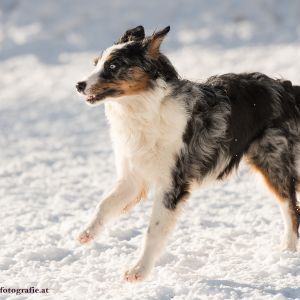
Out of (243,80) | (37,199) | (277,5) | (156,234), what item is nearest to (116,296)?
(156,234)

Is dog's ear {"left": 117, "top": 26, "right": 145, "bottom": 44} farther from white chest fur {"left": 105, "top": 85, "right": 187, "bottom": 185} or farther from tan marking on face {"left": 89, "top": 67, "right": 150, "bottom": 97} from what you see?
white chest fur {"left": 105, "top": 85, "right": 187, "bottom": 185}

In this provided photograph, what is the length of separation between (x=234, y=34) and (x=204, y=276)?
44.3ft

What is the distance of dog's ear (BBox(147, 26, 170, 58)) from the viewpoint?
17.2ft

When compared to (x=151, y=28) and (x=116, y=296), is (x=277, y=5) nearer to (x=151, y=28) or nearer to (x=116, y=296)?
(x=151, y=28)

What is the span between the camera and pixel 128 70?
204 inches

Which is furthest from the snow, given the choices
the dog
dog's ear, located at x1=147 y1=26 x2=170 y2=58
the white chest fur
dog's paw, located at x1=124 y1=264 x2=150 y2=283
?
dog's ear, located at x1=147 y1=26 x2=170 y2=58

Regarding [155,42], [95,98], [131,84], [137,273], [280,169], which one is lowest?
[137,273]

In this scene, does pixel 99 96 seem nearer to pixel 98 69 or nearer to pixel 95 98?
pixel 95 98

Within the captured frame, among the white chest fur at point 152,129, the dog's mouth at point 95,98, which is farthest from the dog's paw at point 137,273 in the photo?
the dog's mouth at point 95,98

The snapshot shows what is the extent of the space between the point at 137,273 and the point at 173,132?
1.24 metres

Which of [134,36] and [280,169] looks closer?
[134,36]

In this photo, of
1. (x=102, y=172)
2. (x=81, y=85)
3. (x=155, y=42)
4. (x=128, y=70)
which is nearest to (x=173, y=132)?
(x=128, y=70)

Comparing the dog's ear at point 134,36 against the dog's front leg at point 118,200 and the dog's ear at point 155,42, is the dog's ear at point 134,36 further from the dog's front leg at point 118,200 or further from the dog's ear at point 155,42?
the dog's front leg at point 118,200

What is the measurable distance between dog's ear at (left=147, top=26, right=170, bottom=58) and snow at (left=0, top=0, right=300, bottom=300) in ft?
5.98
